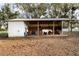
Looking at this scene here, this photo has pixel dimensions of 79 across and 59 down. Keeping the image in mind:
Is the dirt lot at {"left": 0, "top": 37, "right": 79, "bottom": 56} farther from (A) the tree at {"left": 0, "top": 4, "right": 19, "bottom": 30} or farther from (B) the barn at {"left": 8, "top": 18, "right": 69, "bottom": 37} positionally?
(A) the tree at {"left": 0, "top": 4, "right": 19, "bottom": 30}

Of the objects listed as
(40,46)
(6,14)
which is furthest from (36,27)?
(6,14)

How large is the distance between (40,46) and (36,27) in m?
0.27

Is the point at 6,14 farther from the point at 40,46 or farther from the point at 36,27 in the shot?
the point at 40,46

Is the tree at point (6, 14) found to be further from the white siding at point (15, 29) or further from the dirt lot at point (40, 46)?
the dirt lot at point (40, 46)

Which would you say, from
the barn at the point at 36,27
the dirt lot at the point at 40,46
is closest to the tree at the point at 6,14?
the barn at the point at 36,27

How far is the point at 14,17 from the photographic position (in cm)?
193

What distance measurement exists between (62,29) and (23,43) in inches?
22.2

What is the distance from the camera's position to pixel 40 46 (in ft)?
6.37

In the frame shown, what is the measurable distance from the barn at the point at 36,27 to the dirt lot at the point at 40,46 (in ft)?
0.26

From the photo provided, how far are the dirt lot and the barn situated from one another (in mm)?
80

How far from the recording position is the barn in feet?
6.23

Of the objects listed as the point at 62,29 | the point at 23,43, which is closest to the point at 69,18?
the point at 62,29

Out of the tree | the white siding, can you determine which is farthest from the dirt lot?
the tree

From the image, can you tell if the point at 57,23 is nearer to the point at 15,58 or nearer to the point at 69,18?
the point at 69,18
